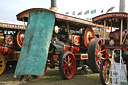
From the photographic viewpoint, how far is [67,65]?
632 centimetres

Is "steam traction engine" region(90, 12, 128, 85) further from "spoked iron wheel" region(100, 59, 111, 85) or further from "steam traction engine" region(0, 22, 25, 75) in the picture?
"steam traction engine" region(0, 22, 25, 75)

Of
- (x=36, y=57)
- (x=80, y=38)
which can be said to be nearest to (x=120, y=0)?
(x=80, y=38)

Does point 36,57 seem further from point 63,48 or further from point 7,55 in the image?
point 7,55

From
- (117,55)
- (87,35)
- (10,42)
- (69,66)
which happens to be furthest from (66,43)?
(10,42)

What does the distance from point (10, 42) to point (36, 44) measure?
3.05 metres

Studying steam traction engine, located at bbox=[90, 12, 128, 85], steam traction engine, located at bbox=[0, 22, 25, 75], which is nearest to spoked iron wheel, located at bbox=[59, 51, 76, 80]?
steam traction engine, located at bbox=[90, 12, 128, 85]

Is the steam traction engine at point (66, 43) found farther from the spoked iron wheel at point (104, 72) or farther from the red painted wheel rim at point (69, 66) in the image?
the spoked iron wheel at point (104, 72)

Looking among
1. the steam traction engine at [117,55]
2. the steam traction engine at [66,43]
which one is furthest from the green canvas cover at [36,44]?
the steam traction engine at [117,55]

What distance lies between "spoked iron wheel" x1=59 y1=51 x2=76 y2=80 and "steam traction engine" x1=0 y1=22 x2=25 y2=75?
284 centimetres

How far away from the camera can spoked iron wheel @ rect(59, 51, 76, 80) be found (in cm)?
590

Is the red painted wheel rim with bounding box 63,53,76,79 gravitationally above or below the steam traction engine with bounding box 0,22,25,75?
below

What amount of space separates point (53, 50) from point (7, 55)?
2721 mm

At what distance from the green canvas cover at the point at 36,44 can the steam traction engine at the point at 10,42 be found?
214 cm

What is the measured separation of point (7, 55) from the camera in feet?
27.0
